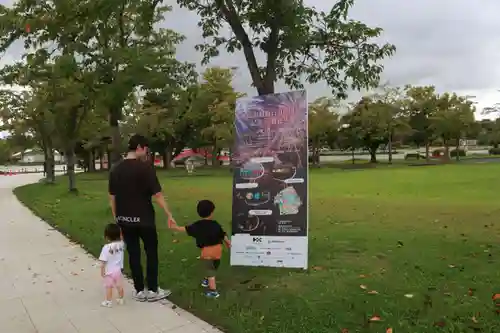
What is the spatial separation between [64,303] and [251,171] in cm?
261

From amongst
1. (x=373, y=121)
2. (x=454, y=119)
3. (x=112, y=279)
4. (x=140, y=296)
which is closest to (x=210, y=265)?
(x=140, y=296)

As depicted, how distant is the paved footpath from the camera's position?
14.2 ft

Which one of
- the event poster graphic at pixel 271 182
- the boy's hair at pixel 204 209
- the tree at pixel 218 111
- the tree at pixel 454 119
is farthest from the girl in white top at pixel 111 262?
the tree at pixel 454 119

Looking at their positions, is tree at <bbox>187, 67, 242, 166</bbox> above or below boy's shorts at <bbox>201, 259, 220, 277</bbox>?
above

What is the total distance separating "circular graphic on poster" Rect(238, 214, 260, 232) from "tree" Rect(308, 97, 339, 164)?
36389 millimetres

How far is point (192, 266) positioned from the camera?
6.47 meters

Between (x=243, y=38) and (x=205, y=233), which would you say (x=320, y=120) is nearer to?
(x=243, y=38)

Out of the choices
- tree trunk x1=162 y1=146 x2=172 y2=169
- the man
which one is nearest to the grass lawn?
the man

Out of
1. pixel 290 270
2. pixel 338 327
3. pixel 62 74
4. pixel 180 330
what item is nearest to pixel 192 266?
pixel 290 270

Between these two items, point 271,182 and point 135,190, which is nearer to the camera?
point 135,190

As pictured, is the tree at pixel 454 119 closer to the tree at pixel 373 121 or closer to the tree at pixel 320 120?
the tree at pixel 373 121

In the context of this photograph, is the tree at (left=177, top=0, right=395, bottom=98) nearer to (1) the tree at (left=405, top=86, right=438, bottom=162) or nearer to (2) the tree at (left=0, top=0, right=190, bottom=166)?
(2) the tree at (left=0, top=0, right=190, bottom=166)

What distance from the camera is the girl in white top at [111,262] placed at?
486 centimetres

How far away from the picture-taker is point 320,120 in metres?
43.3
